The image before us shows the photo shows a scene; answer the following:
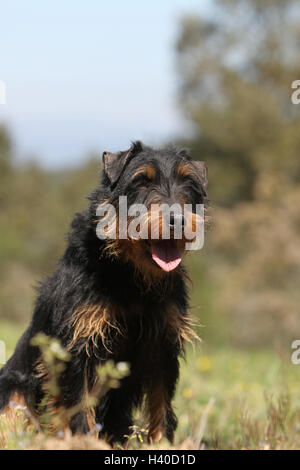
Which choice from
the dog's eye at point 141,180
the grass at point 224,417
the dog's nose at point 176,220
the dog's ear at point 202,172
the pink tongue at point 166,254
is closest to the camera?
the grass at point 224,417

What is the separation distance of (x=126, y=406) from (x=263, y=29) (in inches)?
1300

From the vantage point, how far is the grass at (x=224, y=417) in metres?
4.13

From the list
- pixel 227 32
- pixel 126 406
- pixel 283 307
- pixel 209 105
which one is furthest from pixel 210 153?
pixel 126 406

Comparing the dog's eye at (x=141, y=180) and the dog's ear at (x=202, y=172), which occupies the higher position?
the dog's ear at (x=202, y=172)

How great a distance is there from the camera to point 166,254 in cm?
496

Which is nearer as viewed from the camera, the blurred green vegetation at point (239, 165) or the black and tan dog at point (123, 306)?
the black and tan dog at point (123, 306)

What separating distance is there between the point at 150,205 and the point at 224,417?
11.0 ft

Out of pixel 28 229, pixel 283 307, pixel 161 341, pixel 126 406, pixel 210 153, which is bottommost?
pixel 126 406

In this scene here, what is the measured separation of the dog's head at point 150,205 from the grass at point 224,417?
1.12m

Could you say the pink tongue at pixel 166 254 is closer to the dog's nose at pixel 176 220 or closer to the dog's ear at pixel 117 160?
the dog's nose at pixel 176 220

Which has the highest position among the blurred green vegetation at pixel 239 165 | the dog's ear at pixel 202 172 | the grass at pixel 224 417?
the blurred green vegetation at pixel 239 165

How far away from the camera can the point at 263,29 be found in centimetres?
3538

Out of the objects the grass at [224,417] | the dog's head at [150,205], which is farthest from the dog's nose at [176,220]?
the grass at [224,417]

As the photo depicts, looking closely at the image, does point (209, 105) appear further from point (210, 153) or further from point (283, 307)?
point (283, 307)
